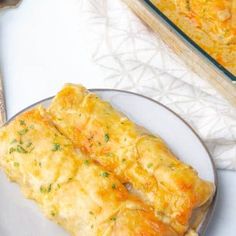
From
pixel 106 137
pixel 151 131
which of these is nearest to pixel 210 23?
pixel 151 131

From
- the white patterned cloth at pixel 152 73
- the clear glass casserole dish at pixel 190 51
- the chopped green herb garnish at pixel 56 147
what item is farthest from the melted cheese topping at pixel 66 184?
the clear glass casserole dish at pixel 190 51

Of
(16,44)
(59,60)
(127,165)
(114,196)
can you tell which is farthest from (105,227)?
(16,44)

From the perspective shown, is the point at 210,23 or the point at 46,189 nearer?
the point at 46,189

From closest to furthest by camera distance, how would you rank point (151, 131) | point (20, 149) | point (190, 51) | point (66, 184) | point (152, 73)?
point (66, 184) → point (20, 149) → point (151, 131) → point (190, 51) → point (152, 73)

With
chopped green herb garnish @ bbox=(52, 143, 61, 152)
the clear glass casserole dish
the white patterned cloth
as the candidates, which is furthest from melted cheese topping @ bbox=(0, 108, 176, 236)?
the clear glass casserole dish

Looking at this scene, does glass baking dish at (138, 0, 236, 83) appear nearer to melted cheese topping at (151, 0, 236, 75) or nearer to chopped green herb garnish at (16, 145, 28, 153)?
melted cheese topping at (151, 0, 236, 75)

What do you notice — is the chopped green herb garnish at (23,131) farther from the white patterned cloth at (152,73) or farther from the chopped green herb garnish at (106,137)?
the white patterned cloth at (152,73)

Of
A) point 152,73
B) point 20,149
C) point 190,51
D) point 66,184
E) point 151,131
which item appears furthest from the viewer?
point 152,73

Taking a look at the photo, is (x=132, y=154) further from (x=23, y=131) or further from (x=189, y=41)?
(x=189, y=41)

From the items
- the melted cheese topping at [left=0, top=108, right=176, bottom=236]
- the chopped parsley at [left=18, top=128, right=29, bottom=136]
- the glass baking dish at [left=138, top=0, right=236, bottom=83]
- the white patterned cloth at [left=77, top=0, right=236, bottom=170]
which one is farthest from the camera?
the white patterned cloth at [left=77, top=0, right=236, bottom=170]
